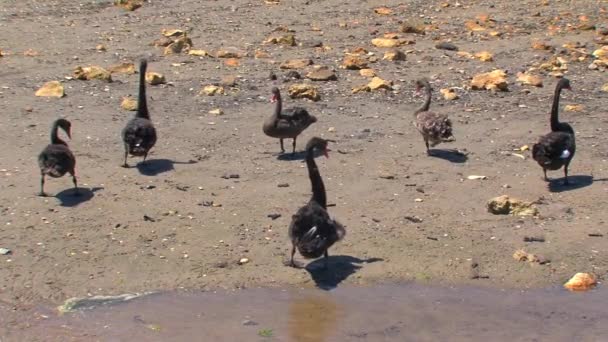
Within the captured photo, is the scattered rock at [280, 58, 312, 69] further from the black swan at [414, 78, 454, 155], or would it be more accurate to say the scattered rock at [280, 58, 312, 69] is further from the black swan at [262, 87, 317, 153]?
the black swan at [414, 78, 454, 155]

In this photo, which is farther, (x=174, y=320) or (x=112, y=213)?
(x=112, y=213)

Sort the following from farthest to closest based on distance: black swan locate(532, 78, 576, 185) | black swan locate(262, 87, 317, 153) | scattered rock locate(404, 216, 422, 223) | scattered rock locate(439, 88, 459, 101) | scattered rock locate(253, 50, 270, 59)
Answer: scattered rock locate(253, 50, 270, 59) → scattered rock locate(439, 88, 459, 101) → black swan locate(262, 87, 317, 153) → black swan locate(532, 78, 576, 185) → scattered rock locate(404, 216, 422, 223)

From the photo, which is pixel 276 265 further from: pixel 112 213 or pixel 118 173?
pixel 118 173

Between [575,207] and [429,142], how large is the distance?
2.53 m

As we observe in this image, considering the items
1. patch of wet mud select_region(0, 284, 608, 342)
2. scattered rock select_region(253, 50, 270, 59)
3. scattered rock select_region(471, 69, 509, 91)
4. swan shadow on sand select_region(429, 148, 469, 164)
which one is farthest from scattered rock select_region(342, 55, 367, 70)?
patch of wet mud select_region(0, 284, 608, 342)

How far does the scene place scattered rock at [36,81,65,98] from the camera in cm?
1520

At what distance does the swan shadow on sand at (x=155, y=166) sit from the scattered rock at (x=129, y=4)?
390 inches

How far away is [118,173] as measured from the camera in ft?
40.3

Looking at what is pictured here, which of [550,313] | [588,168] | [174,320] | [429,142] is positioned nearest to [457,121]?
[429,142]

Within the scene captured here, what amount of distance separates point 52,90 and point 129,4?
735 centimetres

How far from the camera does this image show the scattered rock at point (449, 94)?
1548 centimetres

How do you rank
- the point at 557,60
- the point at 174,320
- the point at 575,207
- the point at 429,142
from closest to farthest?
1. the point at 174,320
2. the point at 575,207
3. the point at 429,142
4. the point at 557,60

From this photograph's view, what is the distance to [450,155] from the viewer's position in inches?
520

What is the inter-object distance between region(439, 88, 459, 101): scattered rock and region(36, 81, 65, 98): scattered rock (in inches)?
216
